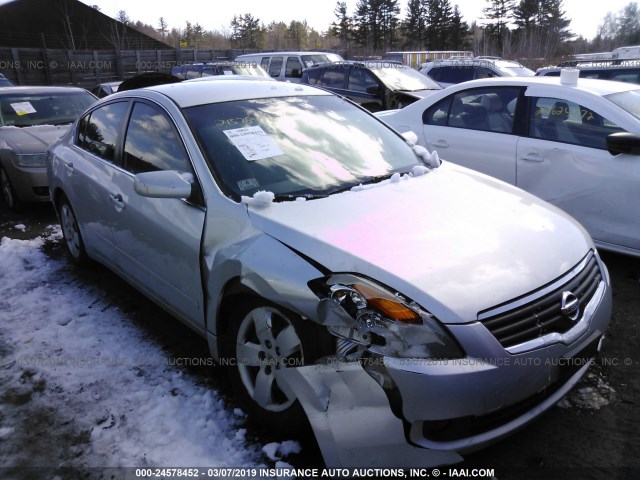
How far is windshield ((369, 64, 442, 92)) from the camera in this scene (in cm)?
1001

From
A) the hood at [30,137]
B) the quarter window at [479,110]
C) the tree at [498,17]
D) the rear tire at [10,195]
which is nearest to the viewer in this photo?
the quarter window at [479,110]

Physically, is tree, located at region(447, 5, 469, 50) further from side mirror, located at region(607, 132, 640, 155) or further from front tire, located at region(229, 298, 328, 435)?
front tire, located at region(229, 298, 328, 435)

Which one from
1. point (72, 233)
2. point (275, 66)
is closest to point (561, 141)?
point (72, 233)

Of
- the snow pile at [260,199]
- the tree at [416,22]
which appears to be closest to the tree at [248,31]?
the tree at [416,22]

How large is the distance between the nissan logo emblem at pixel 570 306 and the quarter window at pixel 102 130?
302cm

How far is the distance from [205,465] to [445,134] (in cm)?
418

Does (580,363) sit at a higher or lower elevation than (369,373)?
lower

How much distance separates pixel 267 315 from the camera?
7.82 ft

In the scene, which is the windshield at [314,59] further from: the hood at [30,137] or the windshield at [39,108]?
the hood at [30,137]

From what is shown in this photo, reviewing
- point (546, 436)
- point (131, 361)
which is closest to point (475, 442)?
point (546, 436)

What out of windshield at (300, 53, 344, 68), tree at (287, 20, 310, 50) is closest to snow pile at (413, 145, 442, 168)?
windshield at (300, 53, 344, 68)

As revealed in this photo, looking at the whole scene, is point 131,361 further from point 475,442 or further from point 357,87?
point 357,87

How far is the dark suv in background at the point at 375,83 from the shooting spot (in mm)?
9742

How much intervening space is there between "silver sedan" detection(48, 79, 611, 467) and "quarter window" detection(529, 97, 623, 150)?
5.32 ft
